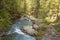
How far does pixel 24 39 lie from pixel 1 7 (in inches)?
186

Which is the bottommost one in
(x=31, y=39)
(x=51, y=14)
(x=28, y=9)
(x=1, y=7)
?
(x=28, y=9)

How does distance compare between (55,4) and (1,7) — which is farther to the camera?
(55,4)

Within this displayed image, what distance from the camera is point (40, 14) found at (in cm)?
1147

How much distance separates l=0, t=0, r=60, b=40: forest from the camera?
35.1 ft

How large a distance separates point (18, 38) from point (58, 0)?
9.37 metres

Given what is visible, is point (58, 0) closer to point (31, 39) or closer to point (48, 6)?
point (48, 6)

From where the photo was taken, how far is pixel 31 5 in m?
25.6

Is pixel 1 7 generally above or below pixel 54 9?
above

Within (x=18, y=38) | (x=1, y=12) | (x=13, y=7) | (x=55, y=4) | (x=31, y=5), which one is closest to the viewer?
(x=18, y=38)

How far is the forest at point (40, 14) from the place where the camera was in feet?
35.1

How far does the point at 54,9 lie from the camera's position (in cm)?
1683

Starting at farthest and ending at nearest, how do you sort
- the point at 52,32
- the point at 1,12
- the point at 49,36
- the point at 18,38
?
the point at 1,12 < the point at 52,32 < the point at 49,36 < the point at 18,38

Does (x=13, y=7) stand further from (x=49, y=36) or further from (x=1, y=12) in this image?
(x=49, y=36)

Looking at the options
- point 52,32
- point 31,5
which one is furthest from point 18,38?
point 31,5
